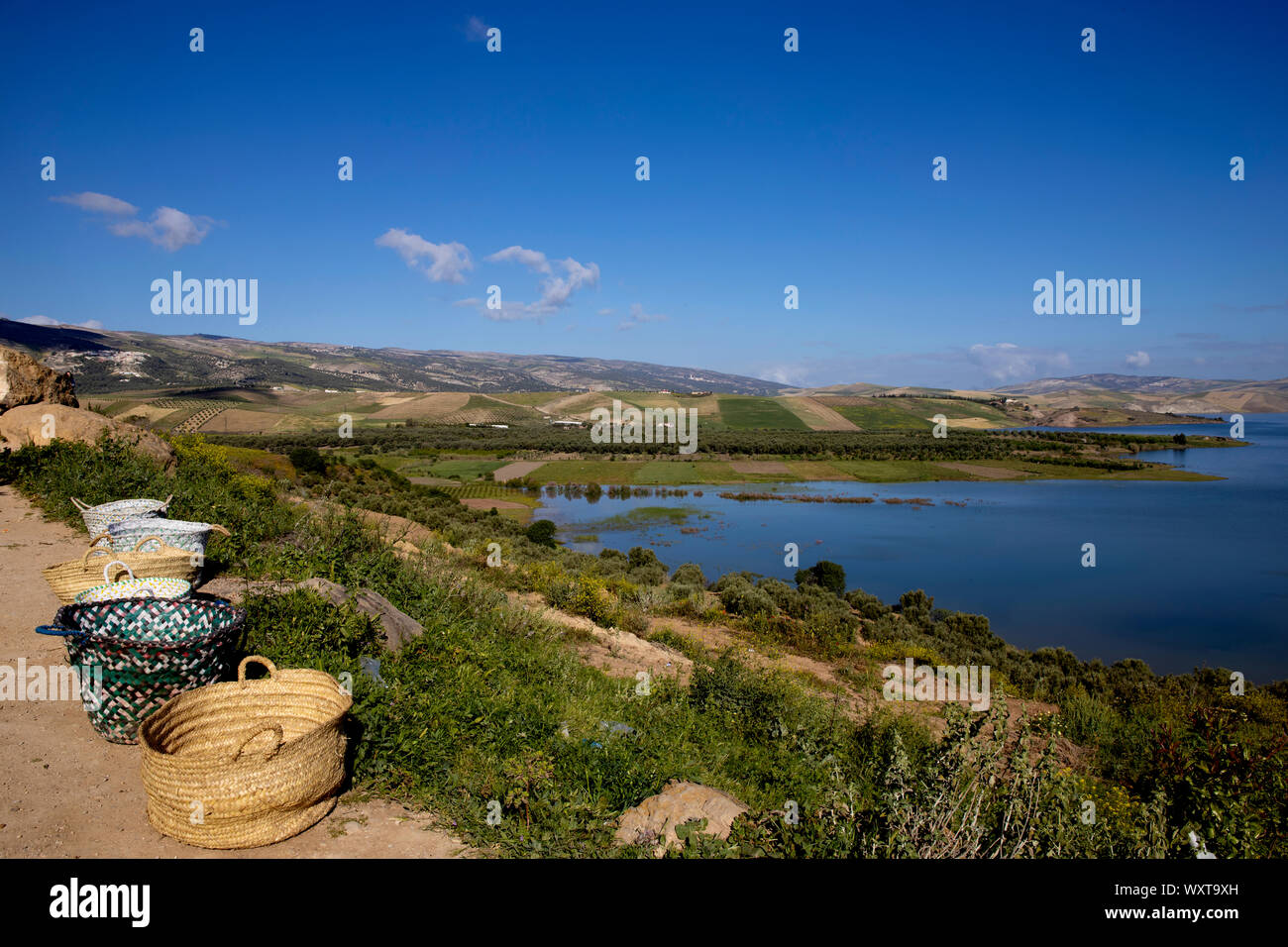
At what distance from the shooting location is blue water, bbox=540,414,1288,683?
21.4 metres

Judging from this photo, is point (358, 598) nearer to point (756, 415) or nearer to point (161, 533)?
point (161, 533)

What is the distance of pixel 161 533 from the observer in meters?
6.16

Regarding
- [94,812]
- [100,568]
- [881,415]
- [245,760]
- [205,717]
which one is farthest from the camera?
[881,415]

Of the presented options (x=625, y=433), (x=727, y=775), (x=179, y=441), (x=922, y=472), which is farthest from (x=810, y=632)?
(x=625, y=433)

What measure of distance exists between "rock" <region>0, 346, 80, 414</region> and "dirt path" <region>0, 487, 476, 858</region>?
13.2 meters

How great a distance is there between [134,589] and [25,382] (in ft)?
45.2

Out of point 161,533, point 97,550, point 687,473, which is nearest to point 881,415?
point 687,473

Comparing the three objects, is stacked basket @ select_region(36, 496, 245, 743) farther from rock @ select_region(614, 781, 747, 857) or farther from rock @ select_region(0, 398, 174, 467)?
rock @ select_region(0, 398, 174, 467)

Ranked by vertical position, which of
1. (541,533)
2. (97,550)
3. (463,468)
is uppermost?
(97,550)

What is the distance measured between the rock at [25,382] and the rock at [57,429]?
0.31m

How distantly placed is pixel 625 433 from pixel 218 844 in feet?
298

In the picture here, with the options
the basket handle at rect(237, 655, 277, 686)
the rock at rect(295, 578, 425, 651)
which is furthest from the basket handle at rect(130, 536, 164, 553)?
the basket handle at rect(237, 655, 277, 686)

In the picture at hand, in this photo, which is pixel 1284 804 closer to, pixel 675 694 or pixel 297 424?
pixel 675 694

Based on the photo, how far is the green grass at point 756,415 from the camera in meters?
116
